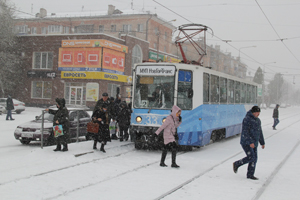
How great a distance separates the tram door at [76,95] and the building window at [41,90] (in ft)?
8.79

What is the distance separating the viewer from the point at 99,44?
34.6 metres

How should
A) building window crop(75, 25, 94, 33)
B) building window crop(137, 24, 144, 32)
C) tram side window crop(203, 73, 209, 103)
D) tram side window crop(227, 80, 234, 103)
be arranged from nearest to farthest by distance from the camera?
tram side window crop(203, 73, 209, 103) → tram side window crop(227, 80, 234, 103) → building window crop(137, 24, 144, 32) → building window crop(75, 25, 94, 33)

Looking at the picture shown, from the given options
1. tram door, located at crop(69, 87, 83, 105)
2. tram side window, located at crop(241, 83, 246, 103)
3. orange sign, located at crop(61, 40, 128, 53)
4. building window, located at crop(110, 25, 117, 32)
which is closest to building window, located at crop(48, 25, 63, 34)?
building window, located at crop(110, 25, 117, 32)

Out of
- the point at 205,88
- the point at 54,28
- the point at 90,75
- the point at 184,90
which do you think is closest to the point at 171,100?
the point at 184,90

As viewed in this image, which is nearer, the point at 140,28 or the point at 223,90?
the point at 223,90

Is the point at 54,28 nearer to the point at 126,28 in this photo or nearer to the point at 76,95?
the point at 126,28

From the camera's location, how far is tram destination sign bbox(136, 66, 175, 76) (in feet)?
36.1

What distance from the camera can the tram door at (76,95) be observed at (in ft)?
119

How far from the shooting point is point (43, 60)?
38156 millimetres

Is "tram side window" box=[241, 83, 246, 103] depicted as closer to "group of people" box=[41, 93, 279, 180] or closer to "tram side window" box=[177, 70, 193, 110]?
"tram side window" box=[177, 70, 193, 110]

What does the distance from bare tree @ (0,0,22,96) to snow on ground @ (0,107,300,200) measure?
27100 millimetres

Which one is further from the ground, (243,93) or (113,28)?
(113,28)

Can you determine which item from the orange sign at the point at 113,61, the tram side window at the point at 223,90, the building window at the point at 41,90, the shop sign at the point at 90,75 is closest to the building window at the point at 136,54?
the orange sign at the point at 113,61

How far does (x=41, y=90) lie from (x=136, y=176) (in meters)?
32.8
